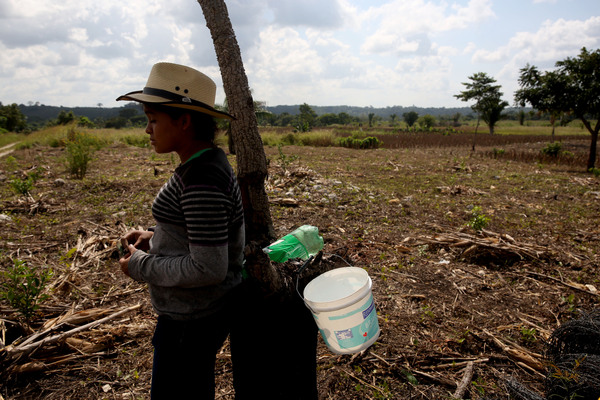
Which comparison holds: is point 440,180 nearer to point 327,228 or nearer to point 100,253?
point 327,228

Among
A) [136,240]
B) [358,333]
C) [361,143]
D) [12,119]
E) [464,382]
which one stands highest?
[12,119]

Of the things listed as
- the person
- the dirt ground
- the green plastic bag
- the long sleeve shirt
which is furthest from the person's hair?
the dirt ground

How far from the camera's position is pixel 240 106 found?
2.18 metres

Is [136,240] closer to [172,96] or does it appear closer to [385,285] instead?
[172,96]

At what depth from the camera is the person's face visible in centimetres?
128

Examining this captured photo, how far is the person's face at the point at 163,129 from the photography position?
128 centimetres

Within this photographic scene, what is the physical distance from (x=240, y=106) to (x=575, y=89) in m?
14.5

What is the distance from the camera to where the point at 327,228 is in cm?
531

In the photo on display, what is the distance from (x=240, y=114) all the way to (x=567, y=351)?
2.72 metres

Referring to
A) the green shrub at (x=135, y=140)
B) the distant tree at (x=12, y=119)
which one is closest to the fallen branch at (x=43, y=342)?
the green shrub at (x=135, y=140)

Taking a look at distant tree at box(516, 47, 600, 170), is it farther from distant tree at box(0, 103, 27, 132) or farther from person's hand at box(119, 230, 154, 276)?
distant tree at box(0, 103, 27, 132)

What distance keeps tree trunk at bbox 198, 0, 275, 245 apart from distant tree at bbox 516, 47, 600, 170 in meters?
14.0

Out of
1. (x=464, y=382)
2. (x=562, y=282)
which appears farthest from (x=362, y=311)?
(x=562, y=282)

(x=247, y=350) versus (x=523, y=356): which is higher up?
(x=247, y=350)
